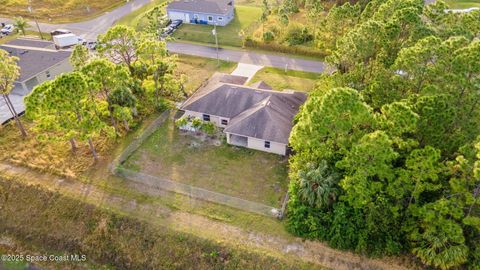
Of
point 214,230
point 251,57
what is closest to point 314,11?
point 251,57

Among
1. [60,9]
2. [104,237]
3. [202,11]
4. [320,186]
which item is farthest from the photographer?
[60,9]

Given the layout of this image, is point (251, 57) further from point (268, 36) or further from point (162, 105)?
point (162, 105)

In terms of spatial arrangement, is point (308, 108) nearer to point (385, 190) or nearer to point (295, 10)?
point (385, 190)

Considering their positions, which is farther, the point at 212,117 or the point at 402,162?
the point at 212,117

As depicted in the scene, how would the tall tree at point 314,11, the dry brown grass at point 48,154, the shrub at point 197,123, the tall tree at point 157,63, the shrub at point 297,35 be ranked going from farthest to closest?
the shrub at point 297,35
the tall tree at point 314,11
the tall tree at point 157,63
the shrub at point 197,123
the dry brown grass at point 48,154

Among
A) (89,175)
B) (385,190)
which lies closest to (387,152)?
(385,190)

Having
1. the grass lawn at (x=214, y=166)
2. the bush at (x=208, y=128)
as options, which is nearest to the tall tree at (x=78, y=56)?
the grass lawn at (x=214, y=166)

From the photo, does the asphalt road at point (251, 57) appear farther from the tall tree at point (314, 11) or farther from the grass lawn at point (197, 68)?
the tall tree at point (314, 11)

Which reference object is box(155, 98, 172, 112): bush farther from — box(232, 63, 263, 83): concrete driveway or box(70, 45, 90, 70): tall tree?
box(232, 63, 263, 83): concrete driveway
